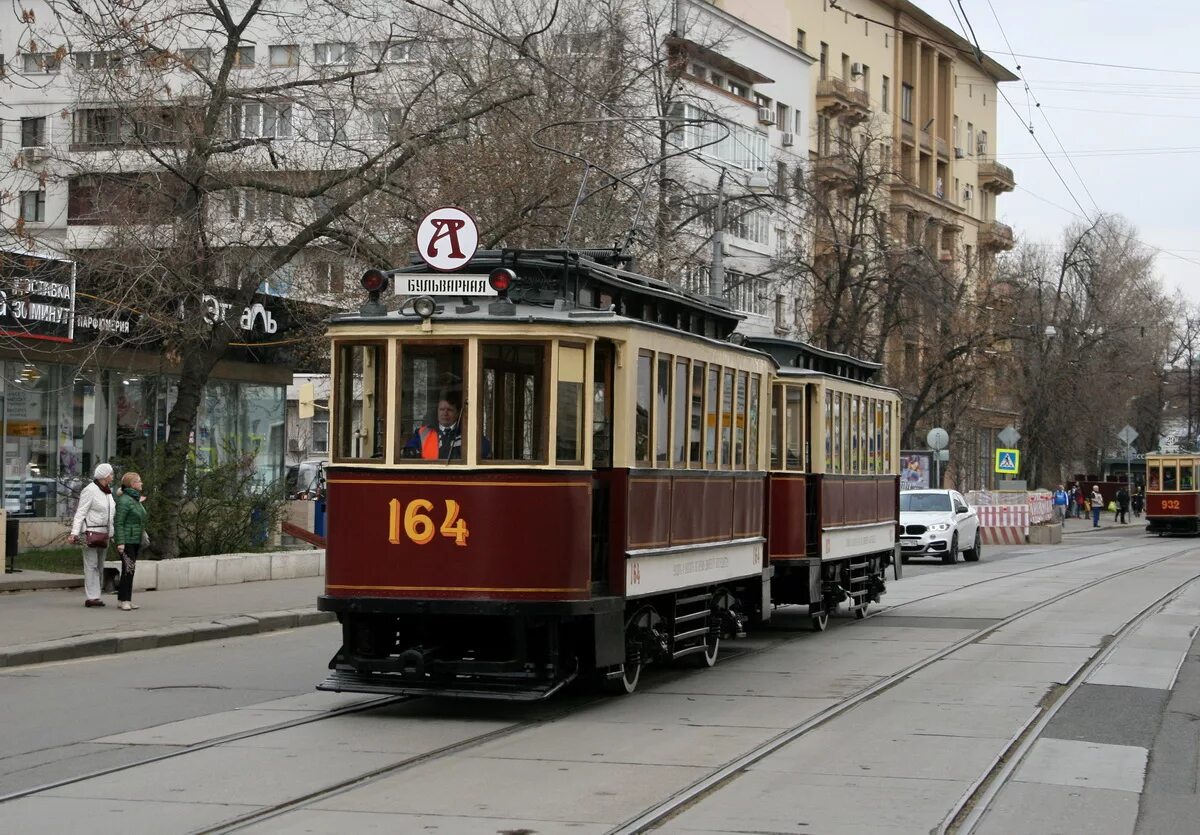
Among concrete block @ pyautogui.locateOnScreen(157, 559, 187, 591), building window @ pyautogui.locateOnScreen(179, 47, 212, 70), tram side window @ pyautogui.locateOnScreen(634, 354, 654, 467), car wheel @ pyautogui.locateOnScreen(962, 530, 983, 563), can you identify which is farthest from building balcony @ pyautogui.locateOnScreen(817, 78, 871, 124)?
tram side window @ pyautogui.locateOnScreen(634, 354, 654, 467)

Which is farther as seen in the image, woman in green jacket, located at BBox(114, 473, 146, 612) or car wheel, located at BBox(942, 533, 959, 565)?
car wheel, located at BBox(942, 533, 959, 565)

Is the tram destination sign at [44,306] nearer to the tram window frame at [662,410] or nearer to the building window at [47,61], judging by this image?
the building window at [47,61]

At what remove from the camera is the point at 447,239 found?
12.6m

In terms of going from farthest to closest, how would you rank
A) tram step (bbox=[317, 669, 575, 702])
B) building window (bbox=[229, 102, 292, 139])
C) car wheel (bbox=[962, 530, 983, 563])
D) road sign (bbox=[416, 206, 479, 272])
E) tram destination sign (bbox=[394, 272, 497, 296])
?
car wheel (bbox=[962, 530, 983, 563]) → building window (bbox=[229, 102, 292, 139]) → road sign (bbox=[416, 206, 479, 272]) → tram destination sign (bbox=[394, 272, 497, 296]) → tram step (bbox=[317, 669, 575, 702])

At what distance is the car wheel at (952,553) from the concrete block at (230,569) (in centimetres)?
A: 1808

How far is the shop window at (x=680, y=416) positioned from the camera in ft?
43.8

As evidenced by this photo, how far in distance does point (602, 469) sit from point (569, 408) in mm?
662

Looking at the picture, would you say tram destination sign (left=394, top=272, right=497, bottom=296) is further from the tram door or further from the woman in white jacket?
the woman in white jacket

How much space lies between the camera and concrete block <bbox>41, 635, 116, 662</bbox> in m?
15.5

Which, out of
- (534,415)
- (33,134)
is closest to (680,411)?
(534,415)

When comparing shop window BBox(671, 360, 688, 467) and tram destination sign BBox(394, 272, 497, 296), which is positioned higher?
tram destination sign BBox(394, 272, 497, 296)

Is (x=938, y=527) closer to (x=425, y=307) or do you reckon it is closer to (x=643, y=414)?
(x=643, y=414)

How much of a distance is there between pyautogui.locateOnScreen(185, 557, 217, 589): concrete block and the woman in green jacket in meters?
2.89

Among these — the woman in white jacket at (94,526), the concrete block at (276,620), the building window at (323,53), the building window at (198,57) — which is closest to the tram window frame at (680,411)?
the concrete block at (276,620)
